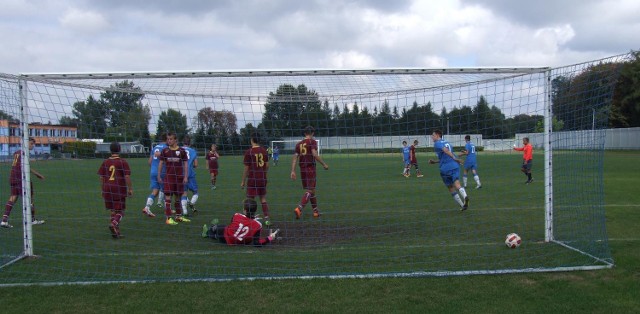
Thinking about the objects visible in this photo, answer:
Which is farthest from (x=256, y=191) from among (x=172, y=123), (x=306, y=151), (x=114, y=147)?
(x=114, y=147)

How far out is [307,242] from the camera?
25.3ft

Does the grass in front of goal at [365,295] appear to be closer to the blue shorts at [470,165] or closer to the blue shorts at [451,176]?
the blue shorts at [451,176]

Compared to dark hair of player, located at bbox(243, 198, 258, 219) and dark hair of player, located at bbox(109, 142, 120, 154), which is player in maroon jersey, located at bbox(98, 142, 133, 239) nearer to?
dark hair of player, located at bbox(109, 142, 120, 154)

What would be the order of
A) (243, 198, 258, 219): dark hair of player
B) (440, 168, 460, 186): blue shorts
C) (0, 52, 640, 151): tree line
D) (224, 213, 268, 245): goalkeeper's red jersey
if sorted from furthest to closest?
(440, 168, 460, 186): blue shorts
(243, 198, 258, 219): dark hair of player
(224, 213, 268, 245): goalkeeper's red jersey
(0, 52, 640, 151): tree line

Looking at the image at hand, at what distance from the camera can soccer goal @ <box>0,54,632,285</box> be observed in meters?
6.38

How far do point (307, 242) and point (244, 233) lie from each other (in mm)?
1050

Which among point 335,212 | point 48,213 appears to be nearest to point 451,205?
point 335,212

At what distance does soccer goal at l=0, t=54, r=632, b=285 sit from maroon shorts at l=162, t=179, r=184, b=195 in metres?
0.95

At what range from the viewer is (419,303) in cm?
493

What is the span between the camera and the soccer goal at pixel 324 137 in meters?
6.38

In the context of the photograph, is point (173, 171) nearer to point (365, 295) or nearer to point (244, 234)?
point (244, 234)

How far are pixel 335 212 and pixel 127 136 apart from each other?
17.3 feet

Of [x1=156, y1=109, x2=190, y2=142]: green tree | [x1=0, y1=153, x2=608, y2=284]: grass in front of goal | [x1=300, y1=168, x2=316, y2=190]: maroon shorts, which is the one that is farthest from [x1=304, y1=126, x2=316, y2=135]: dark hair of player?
[x1=300, y1=168, x2=316, y2=190]: maroon shorts

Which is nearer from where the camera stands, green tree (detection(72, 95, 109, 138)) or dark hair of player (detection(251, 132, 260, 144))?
green tree (detection(72, 95, 109, 138))
